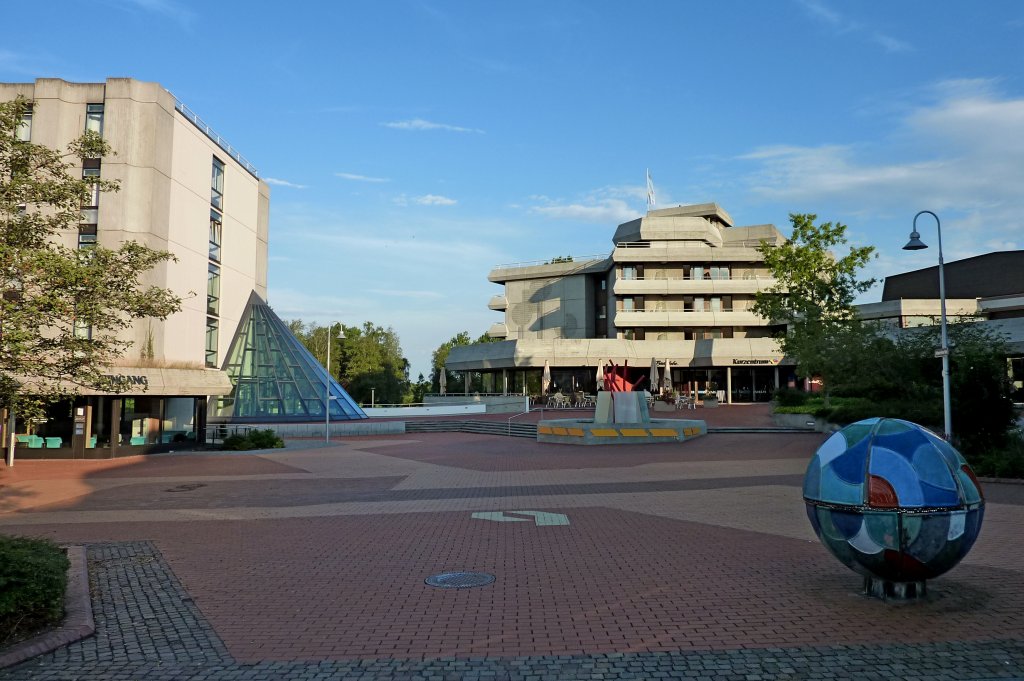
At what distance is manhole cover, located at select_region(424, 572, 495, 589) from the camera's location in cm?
827

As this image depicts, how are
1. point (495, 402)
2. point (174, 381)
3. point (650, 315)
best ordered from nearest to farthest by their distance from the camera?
point (174, 381) → point (495, 402) → point (650, 315)

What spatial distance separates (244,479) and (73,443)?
1085cm

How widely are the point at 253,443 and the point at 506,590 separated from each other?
73.9 ft

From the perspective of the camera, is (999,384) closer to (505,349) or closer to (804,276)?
(804,276)

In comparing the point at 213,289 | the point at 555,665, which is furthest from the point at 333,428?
the point at 555,665

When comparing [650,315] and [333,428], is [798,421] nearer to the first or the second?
[333,428]

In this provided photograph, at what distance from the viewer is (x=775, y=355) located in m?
58.2

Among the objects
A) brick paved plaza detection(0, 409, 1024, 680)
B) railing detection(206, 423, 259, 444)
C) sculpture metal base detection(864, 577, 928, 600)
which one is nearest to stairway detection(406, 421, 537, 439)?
railing detection(206, 423, 259, 444)

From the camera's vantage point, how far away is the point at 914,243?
1903cm

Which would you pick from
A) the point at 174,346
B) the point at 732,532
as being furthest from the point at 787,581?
the point at 174,346

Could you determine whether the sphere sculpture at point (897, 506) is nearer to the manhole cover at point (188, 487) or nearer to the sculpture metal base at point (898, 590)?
the sculpture metal base at point (898, 590)

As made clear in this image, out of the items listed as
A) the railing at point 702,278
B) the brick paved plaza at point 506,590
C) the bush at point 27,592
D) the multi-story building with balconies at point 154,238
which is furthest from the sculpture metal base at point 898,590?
the railing at point 702,278

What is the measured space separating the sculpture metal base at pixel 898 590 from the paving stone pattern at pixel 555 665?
1192 millimetres

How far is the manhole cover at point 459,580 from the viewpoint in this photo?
8.27 metres
